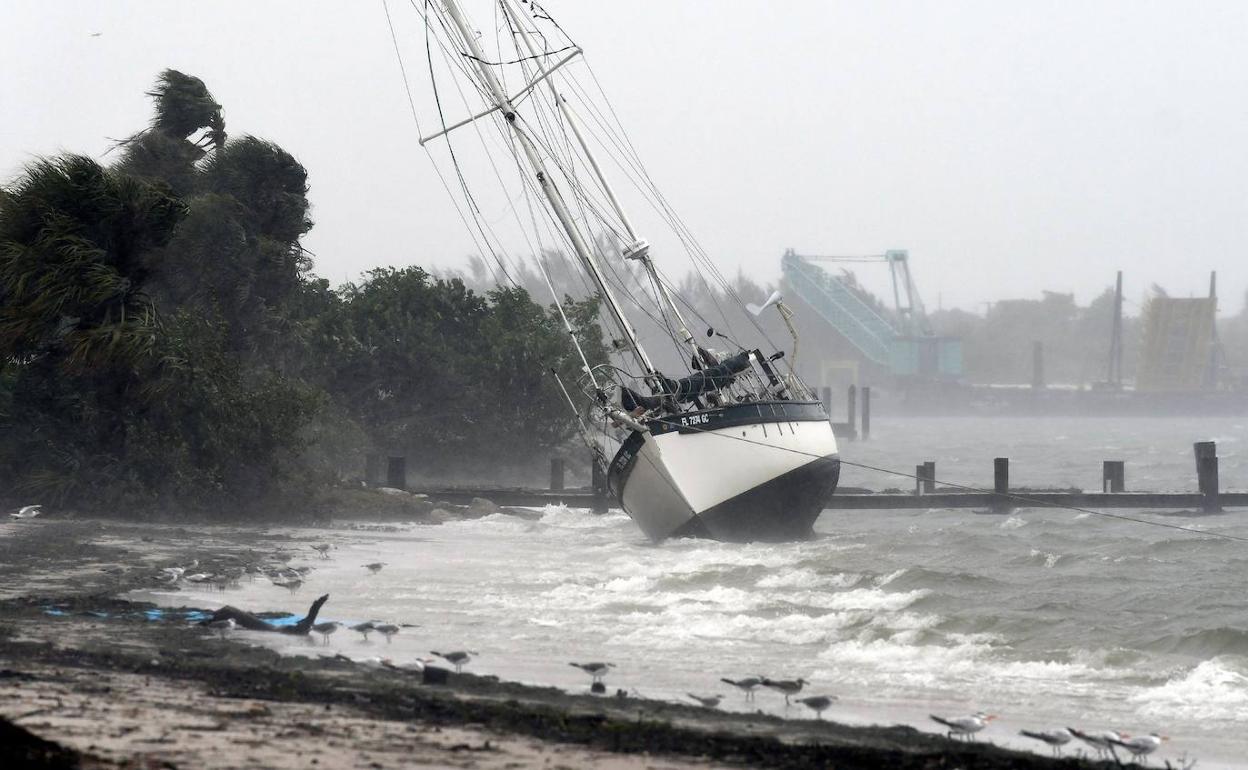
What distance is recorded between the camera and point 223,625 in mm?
13688

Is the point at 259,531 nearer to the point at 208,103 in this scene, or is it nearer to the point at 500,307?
the point at 208,103

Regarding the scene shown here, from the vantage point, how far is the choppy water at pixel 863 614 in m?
12.7

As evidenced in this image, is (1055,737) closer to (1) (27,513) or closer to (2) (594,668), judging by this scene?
(2) (594,668)

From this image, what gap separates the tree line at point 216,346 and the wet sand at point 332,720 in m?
15.0

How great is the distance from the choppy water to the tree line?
366 centimetres

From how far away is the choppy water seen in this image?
498 inches

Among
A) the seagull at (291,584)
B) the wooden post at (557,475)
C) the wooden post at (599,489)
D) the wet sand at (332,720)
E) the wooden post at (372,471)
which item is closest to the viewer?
the wet sand at (332,720)

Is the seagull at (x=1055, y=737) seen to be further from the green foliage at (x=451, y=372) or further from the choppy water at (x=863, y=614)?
the green foliage at (x=451, y=372)

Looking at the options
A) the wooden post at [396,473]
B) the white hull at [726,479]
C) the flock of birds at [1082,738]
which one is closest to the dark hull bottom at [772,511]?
the white hull at [726,479]

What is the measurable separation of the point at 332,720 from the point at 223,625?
5136 millimetres

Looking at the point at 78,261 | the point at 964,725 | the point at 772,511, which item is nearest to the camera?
the point at 964,725

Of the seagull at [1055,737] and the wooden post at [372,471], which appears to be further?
the wooden post at [372,471]

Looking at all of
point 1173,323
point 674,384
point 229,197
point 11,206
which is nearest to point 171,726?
point 674,384

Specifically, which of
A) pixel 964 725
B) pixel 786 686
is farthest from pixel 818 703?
pixel 964 725
